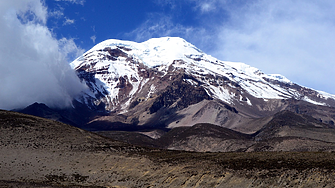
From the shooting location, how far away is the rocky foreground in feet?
171

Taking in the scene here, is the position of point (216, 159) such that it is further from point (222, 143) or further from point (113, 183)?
point (222, 143)

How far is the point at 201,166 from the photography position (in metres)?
59.8

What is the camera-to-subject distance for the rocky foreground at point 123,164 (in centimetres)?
5209

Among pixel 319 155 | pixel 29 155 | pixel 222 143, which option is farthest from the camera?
pixel 222 143

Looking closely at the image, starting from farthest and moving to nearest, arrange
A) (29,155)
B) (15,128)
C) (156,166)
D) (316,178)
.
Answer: (15,128)
(29,155)
(156,166)
(316,178)

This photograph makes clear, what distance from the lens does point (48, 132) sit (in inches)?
3103

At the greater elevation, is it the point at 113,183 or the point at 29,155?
the point at 29,155

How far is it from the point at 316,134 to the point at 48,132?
146445 mm

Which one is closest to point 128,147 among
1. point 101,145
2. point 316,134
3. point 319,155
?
point 101,145

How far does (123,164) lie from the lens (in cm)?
6619

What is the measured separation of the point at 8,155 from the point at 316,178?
52527mm

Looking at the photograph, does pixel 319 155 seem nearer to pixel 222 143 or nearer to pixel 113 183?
pixel 113 183

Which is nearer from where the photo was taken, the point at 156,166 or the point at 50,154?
the point at 156,166

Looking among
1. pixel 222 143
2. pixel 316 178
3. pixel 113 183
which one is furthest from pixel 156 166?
pixel 222 143
